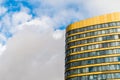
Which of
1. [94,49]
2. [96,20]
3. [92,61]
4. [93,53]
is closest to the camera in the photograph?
[92,61]

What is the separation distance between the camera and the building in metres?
124

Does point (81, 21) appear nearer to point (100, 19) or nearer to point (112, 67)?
point (100, 19)

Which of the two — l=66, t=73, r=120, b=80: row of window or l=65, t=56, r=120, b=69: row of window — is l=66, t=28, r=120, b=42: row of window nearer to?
l=65, t=56, r=120, b=69: row of window

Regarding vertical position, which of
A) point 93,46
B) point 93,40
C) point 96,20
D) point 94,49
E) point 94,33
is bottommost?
point 94,49

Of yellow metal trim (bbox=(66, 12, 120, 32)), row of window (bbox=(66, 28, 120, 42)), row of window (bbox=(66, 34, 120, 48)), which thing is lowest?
row of window (bbox=(66, 34, 120, 48))

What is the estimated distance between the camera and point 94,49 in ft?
426

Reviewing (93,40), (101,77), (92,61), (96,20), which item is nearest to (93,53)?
(92,61)

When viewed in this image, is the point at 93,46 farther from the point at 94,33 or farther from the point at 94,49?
the point at 94,33

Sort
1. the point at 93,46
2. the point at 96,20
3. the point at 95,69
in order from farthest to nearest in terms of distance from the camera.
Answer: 1. the point at 96,20
2. the point at 93,46
3. the point at 95,69

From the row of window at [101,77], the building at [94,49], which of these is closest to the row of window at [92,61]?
the building at [94,49]

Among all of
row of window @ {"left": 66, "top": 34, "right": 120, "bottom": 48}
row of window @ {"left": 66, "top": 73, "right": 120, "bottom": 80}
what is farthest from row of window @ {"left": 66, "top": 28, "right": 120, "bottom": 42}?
A: row of window @ {"left": 66, "top": 73, "right": 120, "bottom": 80}

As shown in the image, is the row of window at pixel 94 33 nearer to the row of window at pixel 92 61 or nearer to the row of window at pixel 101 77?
the row of window at pixel 92 61

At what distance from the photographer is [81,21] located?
13838cm

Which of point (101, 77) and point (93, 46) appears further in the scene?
point (93, 46)
